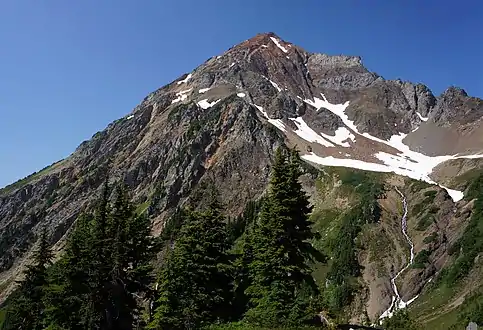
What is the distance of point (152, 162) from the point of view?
607 feet

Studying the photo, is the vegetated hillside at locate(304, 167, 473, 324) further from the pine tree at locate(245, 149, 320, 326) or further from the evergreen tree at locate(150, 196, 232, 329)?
the evergreen tree at locate(150, 196, 232, 329)

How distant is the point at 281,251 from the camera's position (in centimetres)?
3052

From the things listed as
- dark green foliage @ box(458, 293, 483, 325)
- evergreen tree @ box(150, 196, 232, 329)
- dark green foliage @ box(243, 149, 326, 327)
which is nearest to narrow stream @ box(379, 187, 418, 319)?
dark green foliage @ box(458, 293, 483, 325)

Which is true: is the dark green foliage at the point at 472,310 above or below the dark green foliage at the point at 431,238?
below

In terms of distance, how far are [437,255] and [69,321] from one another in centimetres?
8435

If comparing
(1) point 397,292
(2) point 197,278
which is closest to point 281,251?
(2) point 197,278

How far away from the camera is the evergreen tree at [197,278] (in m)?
31.6

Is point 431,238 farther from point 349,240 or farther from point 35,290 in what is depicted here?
point 35,290

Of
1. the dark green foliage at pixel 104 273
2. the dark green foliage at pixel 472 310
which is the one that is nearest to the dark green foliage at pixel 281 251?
the dark green foliage at pixel 104 273

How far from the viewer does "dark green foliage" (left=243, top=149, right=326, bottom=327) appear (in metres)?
29.5

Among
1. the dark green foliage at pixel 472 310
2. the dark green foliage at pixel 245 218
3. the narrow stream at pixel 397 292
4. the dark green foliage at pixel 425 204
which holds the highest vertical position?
the dark green foliage at pixel 245 218

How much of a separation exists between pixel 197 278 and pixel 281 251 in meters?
6.43

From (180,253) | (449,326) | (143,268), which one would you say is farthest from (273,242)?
(449,326)

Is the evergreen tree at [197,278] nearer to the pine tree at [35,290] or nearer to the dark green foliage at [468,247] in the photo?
the pine tree at [35,290]
